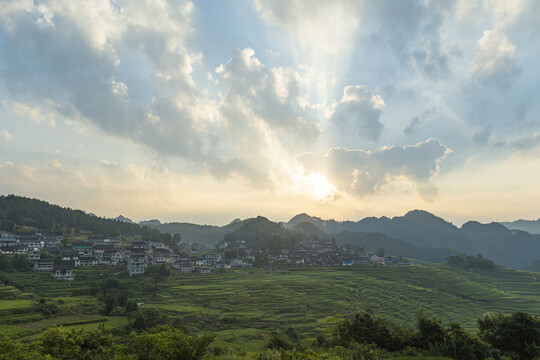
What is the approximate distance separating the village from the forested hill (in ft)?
38.9

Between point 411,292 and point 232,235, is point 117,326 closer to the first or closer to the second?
point 411,292

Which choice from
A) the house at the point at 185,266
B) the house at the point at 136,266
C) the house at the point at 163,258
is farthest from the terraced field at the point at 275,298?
the house at the point at 163,258

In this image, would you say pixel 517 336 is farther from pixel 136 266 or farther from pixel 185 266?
pixel 185 266

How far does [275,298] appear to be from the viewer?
52.9m

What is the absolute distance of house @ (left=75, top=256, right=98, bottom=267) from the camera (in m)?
67.8

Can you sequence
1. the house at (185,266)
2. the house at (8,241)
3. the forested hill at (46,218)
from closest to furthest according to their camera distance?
the house at (8,241)
the house at (185,266)
the forested hill at (46,218)

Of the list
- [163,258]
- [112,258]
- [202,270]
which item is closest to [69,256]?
[112,258]

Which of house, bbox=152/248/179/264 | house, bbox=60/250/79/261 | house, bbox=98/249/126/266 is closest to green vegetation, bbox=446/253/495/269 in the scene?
house, bbox=152/248/179/264

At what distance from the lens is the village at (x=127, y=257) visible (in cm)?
6631

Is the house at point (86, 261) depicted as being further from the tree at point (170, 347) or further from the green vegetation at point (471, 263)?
the green vegetation at point (471, 263)

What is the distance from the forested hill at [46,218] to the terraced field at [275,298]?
176 feet

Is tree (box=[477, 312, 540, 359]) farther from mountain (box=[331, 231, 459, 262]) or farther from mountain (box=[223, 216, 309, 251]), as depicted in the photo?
mountain (box=[331, 231, 459, 262])

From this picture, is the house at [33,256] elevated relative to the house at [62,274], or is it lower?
elevated

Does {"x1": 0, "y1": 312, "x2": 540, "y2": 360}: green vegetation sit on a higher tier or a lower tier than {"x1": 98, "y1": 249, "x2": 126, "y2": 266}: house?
higher
